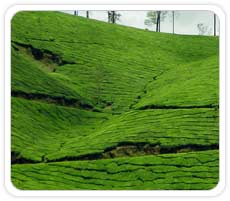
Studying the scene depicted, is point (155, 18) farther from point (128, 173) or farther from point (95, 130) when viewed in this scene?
point (128, 173)

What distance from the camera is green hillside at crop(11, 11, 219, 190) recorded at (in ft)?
109

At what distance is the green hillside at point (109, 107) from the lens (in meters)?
33.1

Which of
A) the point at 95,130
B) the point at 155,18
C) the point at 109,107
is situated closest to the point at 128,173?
the point at 95,130

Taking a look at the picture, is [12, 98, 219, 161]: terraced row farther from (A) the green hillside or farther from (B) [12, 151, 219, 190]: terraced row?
(B) [12, 151, 219, 190]: terraced row

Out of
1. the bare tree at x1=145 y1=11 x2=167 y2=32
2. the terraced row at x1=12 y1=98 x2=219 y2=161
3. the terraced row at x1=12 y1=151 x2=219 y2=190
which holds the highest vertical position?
the bare tree at x1=145 y1=11 x2=167 y2=32

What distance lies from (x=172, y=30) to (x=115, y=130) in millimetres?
35123

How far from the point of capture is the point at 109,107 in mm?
48281

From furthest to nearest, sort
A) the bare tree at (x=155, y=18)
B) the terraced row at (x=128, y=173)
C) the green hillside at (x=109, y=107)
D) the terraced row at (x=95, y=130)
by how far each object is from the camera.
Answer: the bare tree at (x=155, y=18)
the terraced row at (x=95, y=130)
the green hillside at (x=109, y=107)
the terraced row at (x=128, y=173)

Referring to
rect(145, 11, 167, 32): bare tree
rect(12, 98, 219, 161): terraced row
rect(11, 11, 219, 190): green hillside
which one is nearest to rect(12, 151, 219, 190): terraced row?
rect(11, 11, 219, 190): green hillside

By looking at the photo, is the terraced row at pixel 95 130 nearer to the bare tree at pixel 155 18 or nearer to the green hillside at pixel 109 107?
the green hillside at pixel 109 107

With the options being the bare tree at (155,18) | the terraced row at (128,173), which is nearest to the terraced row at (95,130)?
the terraced row at (128,173)

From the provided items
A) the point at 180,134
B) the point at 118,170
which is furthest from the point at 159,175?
the point at 180,134

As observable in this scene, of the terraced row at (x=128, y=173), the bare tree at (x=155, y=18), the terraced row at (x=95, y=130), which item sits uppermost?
the bare tree at (x=155, y=18)

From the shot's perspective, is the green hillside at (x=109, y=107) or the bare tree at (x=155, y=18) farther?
the bare tree at (x=155, y=18)
